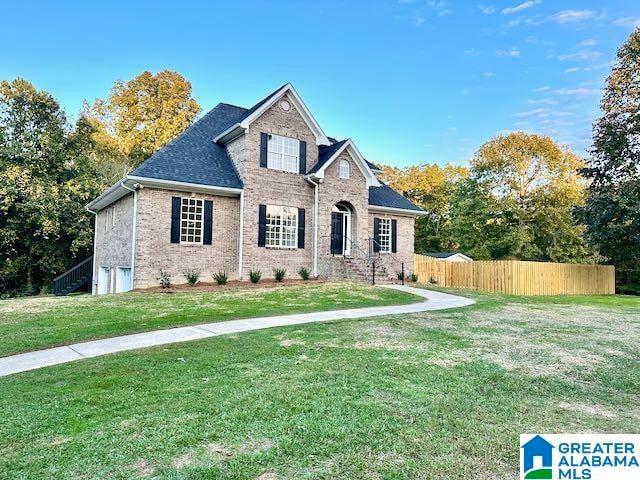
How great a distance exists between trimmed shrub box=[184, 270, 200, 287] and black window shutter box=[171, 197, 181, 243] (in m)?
1.28

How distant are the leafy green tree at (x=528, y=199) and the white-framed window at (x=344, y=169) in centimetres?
1777

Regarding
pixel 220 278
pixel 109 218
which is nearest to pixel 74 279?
pixel 109 218

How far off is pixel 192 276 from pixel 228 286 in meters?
1.42

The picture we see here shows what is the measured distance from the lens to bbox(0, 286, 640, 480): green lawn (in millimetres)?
3051

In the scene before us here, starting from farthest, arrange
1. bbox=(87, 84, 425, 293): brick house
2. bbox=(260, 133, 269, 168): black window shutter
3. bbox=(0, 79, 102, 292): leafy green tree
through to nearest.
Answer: bbox=(0, 79, 102, 292): leafy green tree < bbox=(260, 133, 269, 168): black window shutter < bbox=(87, 84, 425, 293): brick house

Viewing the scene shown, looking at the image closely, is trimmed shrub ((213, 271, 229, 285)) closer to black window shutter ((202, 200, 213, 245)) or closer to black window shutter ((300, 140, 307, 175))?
black window shutter ((202, 200, 213, 245))

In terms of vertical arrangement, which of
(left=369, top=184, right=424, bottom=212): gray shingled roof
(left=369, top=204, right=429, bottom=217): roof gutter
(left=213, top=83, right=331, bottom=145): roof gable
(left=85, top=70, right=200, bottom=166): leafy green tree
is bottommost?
(left=369, top=204, right=429, bottom=217): roof gutter

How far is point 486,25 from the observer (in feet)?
49.7

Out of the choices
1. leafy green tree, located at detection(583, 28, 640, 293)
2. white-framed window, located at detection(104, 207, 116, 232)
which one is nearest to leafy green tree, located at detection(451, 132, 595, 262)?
leafy green tree, located at detection(583, 28, 640, 293)

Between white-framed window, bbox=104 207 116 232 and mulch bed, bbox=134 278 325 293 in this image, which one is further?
white-framed window, bbox=104 207 116 232

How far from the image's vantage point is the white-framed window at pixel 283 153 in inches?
716

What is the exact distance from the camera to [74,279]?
23.6 m

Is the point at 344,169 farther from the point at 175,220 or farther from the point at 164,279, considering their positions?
the point at 164,279

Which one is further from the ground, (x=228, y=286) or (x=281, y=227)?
(x=281, y=227)
